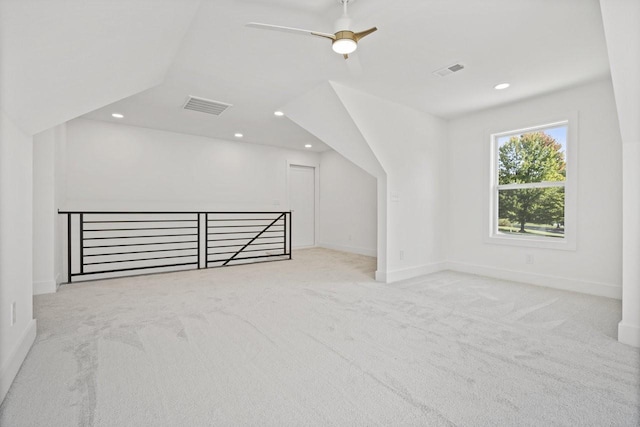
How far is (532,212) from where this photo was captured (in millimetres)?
4059

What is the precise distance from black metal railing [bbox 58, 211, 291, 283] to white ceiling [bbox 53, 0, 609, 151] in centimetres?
189

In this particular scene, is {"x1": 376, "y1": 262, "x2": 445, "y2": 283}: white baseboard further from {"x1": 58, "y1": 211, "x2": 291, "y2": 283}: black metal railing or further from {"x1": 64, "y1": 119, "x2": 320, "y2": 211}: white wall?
{"x1": 64, "y1": 119, "x2": 320, "y2": 211}: white wall

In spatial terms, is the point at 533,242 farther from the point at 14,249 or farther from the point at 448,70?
the point at 14,249

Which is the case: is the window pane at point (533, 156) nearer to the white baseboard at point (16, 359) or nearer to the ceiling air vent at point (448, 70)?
the ceiling air vent at point (448, 70)

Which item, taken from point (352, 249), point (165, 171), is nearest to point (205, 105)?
point (165, 171)

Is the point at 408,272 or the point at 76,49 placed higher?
the point at 76,49

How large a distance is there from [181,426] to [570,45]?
3903 mm

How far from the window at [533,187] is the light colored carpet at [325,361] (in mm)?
917

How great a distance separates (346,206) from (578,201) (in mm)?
4159

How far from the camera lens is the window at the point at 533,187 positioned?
12.3 feet

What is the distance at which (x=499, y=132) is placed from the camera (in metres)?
4.21

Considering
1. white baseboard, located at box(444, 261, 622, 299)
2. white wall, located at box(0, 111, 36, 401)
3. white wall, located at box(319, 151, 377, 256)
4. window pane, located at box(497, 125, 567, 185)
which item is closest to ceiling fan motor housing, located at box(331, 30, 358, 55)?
white wall, located at box(0, 111, 36, 401)

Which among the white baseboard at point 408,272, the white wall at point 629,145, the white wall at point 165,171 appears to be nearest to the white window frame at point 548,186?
the white baseboard at point 408,272

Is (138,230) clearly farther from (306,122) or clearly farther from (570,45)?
(570,45)
